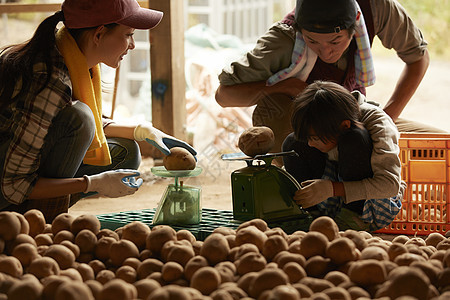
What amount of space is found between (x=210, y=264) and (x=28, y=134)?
3.06 feet

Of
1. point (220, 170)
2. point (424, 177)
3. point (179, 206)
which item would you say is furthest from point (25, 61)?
point (220, 170)

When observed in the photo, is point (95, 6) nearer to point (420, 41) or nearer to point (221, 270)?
point (221, 270)

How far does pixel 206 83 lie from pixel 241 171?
10.8 ft

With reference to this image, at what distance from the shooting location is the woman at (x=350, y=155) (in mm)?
2232

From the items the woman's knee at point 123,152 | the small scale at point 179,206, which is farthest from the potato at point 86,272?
the woman's knee at point 123,152

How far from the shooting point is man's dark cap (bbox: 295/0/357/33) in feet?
8.14

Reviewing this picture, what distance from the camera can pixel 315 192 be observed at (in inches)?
87.7

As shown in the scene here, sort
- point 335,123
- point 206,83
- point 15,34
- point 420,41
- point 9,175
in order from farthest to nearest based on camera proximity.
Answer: point 15,34
point 206,83
point 420,41
point 335,123
point 9,175

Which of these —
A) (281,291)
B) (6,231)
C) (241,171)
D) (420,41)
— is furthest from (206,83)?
(281,291)

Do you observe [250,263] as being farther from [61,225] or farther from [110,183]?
[110,183]

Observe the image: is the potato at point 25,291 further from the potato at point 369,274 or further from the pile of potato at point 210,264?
the potato at point 369,274

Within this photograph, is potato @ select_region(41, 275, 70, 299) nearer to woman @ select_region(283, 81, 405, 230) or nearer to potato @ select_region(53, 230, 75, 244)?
potato @ select_region(53, 230, 75, 244)

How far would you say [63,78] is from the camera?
2.21m

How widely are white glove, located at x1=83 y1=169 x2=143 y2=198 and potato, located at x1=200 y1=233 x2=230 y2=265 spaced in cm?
82
